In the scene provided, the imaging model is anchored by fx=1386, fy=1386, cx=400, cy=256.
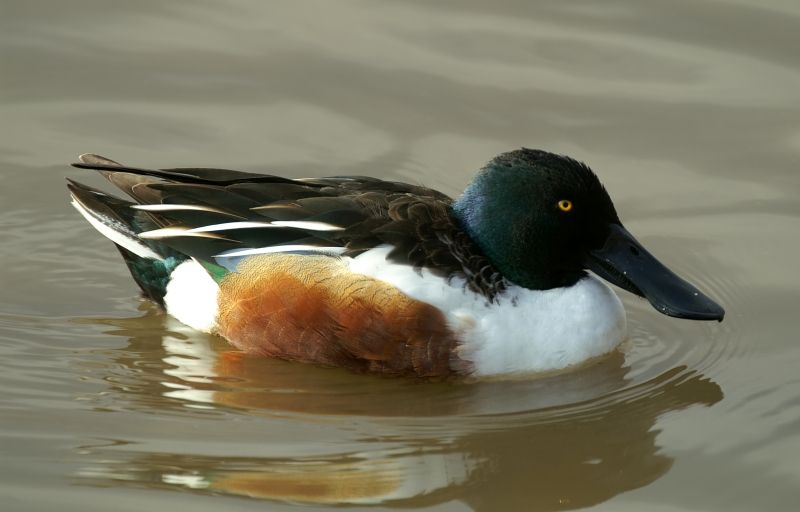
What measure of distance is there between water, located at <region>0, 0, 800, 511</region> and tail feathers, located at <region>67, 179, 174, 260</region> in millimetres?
345

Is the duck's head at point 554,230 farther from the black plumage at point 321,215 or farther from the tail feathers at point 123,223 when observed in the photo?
the tail feathers at point 123,223

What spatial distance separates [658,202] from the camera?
7.39m

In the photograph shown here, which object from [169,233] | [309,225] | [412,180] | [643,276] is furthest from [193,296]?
[643,276]

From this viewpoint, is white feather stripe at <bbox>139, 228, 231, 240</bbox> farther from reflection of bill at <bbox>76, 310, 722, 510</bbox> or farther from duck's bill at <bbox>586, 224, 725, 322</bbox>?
duck's bill at <bbox>586, 224, 725, 322</bbox>

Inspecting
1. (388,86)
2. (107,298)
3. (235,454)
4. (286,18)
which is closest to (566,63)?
(388,86)

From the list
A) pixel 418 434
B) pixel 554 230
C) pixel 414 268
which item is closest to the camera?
pixel 418 434

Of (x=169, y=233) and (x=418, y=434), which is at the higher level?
(x=169, y=233)

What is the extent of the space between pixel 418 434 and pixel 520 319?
0.74m

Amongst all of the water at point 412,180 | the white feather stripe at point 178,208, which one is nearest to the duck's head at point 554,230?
the water at point 412,180

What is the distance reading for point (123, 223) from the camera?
6359 mm

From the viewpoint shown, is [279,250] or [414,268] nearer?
[414,268]

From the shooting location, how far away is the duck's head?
5.87 meters

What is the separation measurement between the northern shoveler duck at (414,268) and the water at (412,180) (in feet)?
0.57

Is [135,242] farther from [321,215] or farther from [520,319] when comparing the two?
[520,319]
